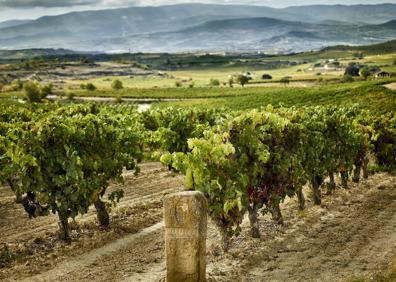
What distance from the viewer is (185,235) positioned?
46.7ft

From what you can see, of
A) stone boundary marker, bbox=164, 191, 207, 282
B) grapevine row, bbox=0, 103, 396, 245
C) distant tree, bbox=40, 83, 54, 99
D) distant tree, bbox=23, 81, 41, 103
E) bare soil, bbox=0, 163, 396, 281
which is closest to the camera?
stone boundary marker, bbox=164, 191, 207, 282

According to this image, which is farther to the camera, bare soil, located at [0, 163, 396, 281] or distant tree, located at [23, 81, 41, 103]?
distant tree, located at [23, 81, 41, 103]

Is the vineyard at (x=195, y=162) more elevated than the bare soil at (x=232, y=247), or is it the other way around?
the vineyard at (x=195, y=162)

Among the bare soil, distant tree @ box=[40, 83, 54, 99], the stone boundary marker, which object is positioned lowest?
distant tree @ box=[40, 83, 54, 99]

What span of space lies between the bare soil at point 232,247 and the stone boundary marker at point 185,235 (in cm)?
288

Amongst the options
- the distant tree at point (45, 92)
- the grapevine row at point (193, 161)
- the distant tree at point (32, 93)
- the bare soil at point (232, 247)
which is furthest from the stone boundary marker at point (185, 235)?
the distant tree at point (45, 92)

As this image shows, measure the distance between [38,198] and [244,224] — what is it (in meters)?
9.20

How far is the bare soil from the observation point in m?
18.1

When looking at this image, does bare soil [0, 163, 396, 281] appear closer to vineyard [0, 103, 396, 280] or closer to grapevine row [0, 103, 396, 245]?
vineyard [0, 103, 396, 280]

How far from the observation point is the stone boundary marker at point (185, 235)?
14.0 m

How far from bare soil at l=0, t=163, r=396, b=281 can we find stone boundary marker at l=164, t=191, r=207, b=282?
114 inches

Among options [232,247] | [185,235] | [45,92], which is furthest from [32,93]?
[185,235]

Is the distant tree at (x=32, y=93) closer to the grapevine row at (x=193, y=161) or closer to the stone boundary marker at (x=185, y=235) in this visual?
the grapevine row at (x=193, y=161)

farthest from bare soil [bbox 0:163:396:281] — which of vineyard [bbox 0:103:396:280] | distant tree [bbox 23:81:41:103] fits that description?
distant tree [bbox 23:81:41:103]
